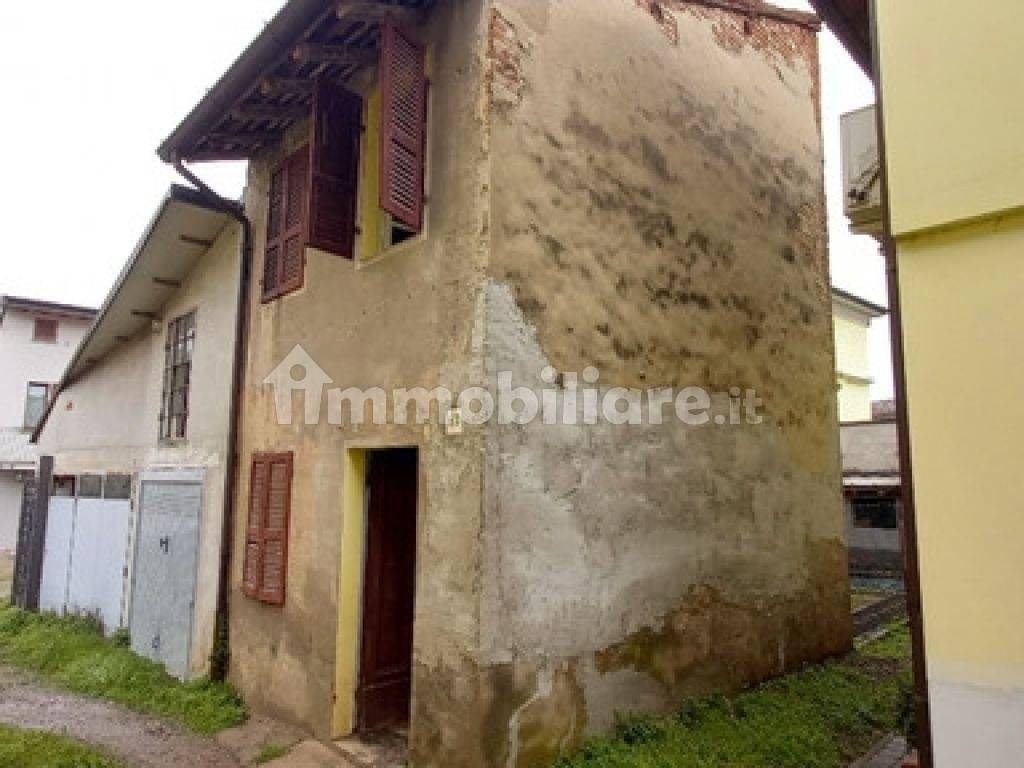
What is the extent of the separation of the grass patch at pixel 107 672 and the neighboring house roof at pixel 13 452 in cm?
1445

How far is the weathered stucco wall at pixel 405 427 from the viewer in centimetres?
490

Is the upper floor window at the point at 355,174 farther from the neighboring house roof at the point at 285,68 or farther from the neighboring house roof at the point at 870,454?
the neighboring house roof at the point at 870,454

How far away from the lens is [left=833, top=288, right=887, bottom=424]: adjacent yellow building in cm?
2312

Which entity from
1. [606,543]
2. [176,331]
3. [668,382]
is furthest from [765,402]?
[176,331]

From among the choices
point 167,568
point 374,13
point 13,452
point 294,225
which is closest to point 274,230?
point 294,225

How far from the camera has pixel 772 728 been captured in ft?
18.6

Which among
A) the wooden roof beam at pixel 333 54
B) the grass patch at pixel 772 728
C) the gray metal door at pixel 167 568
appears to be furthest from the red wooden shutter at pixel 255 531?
the wooden roof beam at pixel 333 54

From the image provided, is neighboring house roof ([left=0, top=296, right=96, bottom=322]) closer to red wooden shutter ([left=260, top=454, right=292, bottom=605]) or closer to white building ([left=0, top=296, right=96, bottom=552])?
white building ([left=0, top=296, right=96, bottom=552])

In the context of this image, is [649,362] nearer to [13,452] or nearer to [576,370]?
[576,370]

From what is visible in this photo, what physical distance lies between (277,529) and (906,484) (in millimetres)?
5522

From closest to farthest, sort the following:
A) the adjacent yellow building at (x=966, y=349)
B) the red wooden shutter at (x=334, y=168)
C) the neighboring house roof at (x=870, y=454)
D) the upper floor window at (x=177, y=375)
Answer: the adjacent yellow building at (x=966, y=349)
the red wooden shutter at (x=334, y=168)
the upper floor window at (x=177, y=375)
the neighboring house roof at (x=870, y=454)

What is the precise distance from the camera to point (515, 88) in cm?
526

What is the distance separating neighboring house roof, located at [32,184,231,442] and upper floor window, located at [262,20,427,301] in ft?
3.50

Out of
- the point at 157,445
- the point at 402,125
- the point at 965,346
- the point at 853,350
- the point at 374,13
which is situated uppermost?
the point at 853,350
